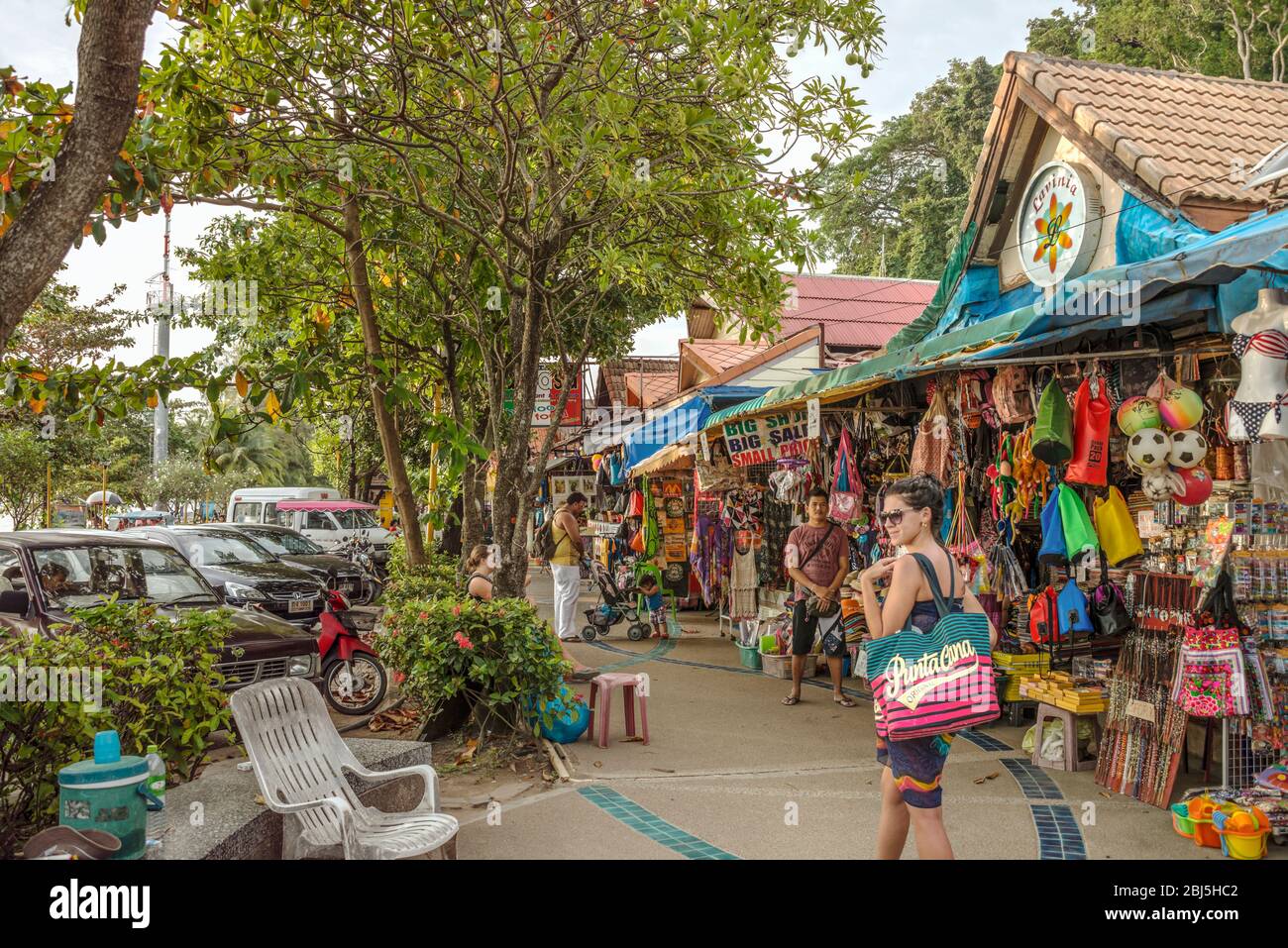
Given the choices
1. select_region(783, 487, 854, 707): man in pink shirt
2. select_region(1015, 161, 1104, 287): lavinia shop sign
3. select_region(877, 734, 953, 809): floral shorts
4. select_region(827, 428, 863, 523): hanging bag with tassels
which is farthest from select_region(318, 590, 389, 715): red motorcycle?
select_region(1015, 161, 1104, 287): lavinia shop sign

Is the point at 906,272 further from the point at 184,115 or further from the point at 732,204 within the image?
the point at 184,115

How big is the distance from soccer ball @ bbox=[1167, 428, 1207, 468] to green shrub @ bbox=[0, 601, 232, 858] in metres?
5.40

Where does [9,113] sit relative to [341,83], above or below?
below

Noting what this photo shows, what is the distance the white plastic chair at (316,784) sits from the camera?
4188 millimetres

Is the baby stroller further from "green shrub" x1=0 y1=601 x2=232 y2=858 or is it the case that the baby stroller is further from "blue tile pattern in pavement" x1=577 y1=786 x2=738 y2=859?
"green shrub" x1=0 y1=601 x2=232 y2=858

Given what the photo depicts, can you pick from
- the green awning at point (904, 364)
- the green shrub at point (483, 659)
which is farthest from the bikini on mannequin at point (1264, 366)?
the green shrub at point (483, 659)

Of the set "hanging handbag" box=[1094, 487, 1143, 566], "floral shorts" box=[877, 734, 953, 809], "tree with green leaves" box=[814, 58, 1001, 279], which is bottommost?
"floral shorts" box=[877, 734, 953, 809]

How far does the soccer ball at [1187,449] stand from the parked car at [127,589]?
→ 20.8 ft

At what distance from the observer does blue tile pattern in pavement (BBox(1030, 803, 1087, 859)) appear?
509 cm

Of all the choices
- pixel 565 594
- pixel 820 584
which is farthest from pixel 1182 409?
pixel 565 594

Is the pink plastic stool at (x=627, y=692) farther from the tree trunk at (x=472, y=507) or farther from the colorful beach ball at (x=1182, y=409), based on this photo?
the colorful beach ball at (x=1182, y=409)

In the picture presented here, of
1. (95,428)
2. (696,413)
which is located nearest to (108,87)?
(95,428)

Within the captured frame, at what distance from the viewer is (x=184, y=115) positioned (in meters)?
6.91

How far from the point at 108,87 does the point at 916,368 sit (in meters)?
4.99
